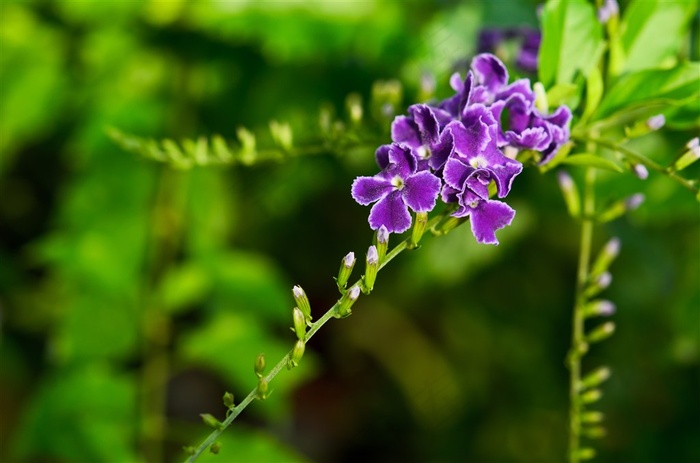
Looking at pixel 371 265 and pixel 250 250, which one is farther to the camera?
pixel 250 250

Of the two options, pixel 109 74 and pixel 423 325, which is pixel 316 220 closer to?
pixel 423 325

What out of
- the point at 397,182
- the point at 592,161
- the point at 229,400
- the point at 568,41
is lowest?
the point at 229,400

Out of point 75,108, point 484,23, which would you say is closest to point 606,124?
point 484,23

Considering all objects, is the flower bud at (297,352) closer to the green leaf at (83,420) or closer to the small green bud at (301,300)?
the small green bud at (301,300)

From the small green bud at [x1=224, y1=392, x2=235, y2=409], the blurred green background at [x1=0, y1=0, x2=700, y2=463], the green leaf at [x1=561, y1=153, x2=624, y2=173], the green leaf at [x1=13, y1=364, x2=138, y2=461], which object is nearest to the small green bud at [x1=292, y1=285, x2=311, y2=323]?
the small green bud at [x1=224, y1=392, x2=235, y2=409]

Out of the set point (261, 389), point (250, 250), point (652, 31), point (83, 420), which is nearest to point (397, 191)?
point (261, 389)

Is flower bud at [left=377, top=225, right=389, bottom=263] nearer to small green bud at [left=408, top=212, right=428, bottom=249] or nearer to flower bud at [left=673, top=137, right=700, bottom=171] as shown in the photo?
small green bud at [left=408, top=212, right=428, bottom=249]

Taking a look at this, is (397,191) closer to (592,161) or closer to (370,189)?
(370,189)
